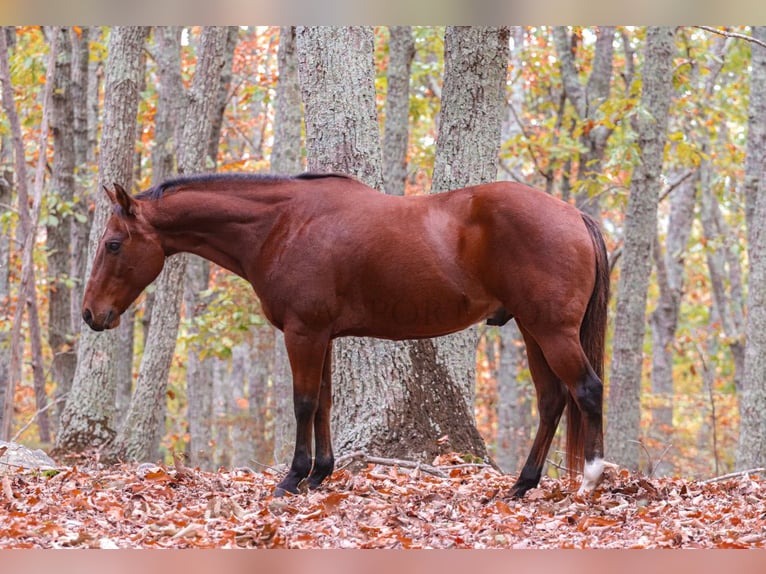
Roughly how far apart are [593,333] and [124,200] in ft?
11.0

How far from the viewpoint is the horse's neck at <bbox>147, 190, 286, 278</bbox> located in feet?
20.8

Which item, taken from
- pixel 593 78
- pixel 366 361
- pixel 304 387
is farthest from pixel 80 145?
pixel 304 387

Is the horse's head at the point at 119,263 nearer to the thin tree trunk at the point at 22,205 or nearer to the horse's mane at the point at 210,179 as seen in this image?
the horse's mane at the point at 210,179

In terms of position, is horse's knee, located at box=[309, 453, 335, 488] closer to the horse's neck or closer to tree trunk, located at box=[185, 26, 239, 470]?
the horse's neck

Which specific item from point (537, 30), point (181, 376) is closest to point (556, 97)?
point (537, 30)

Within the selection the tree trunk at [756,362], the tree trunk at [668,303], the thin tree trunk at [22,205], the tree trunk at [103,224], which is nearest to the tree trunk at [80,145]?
the thin tree trunk at [22,205]

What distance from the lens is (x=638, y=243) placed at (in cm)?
1239

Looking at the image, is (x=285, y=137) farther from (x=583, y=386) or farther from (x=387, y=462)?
(x=583, y=386)

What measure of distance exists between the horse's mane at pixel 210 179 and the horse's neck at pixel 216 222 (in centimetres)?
7

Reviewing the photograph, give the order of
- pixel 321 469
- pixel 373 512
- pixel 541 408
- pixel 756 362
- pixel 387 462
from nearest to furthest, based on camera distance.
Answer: pixel 373 512 < pixel 541 408 < pixel 321 469 < pixel 387 462 < pixel 756 362

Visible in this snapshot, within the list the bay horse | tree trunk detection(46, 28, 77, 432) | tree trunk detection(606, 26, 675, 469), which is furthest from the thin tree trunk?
tree trunk detection(606, 26, 675, 469)

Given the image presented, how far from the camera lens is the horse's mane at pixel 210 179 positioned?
642cm

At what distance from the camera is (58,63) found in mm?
15328

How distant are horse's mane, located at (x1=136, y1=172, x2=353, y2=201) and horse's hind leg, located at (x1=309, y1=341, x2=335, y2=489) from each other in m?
1.25
